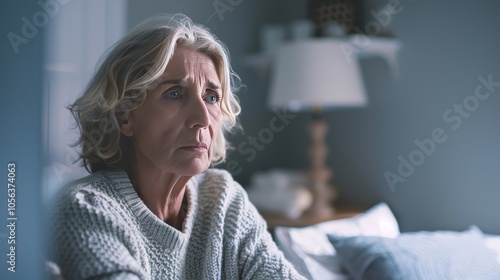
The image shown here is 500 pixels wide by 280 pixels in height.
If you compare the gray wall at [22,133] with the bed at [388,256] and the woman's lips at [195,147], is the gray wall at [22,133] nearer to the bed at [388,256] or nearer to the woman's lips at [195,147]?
the woman's lips at [195,147]

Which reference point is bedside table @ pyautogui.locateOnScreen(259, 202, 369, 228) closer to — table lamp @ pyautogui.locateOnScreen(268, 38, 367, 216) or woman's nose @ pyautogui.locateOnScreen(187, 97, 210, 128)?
table lamp @ pyautogui.locateOnScreen(268, 38, 367, 216)

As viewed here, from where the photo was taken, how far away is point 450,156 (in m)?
1.83

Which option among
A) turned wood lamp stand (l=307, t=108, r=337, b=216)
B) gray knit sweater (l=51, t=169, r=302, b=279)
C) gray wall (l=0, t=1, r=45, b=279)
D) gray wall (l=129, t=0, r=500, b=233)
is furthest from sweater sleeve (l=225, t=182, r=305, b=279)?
turned wood lamp stand (l=307, t=108, r=337, b=216)

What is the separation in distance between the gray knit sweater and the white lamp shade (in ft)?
3.32

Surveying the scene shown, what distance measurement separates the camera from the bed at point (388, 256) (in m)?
1.17

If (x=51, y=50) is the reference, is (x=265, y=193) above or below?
below

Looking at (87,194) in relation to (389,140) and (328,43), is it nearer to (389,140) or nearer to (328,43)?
(328,43)

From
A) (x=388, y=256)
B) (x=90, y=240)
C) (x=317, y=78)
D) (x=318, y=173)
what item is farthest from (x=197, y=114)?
(x=318, y=173)

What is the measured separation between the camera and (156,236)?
815 mm

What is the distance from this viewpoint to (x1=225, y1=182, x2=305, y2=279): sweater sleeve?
2.96 ft

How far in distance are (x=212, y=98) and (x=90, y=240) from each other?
0.32 metres

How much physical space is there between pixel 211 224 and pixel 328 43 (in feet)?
4.14

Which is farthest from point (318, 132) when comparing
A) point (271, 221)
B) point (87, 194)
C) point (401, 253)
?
point (87, 194)

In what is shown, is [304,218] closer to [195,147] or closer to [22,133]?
[195,147]
